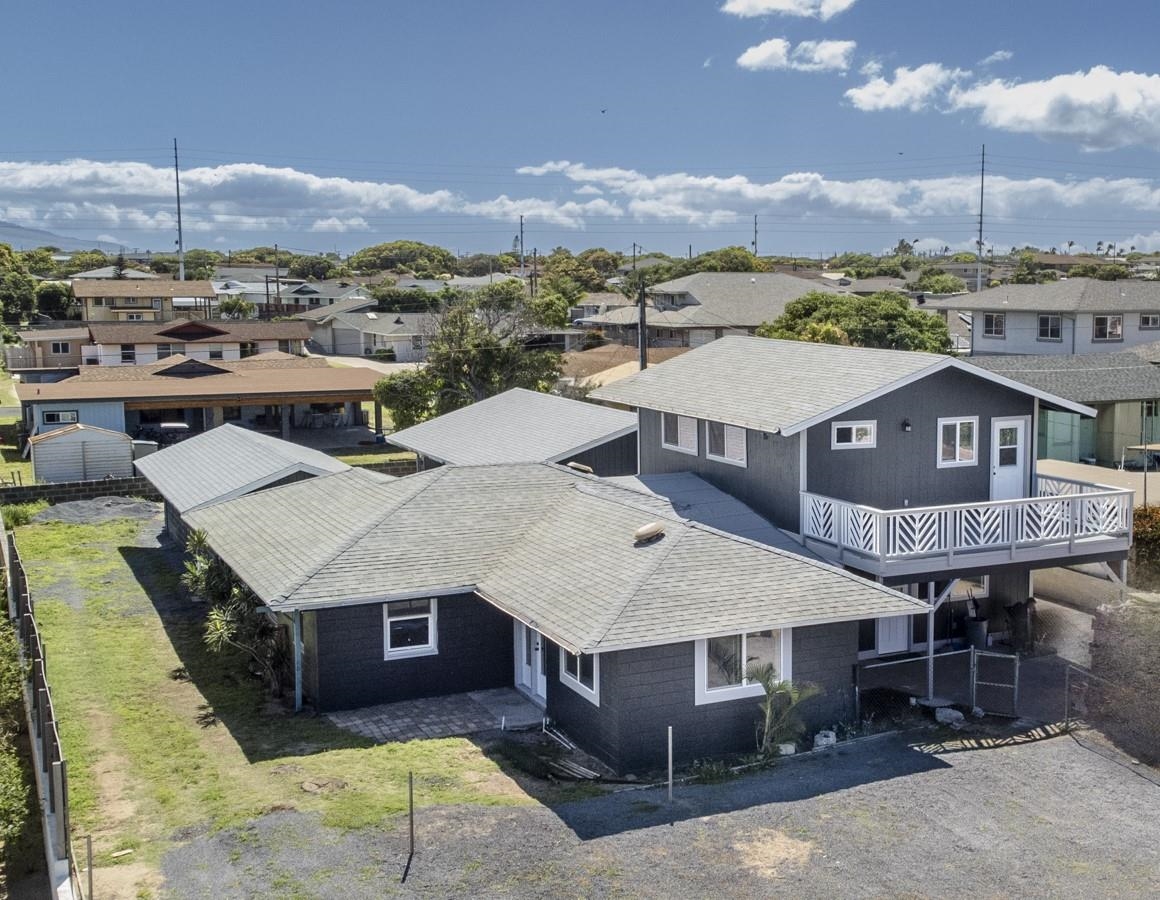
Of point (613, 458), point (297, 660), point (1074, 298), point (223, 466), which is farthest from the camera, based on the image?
point (1074, 298)

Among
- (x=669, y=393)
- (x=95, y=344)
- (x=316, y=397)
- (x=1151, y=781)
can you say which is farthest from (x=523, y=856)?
(x=95, y=344)

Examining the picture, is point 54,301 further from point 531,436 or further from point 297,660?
point 297,660

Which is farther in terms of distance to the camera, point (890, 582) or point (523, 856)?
point (890, 582)

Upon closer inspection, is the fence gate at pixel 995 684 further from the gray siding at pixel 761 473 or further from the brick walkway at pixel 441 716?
the brick walkway at pixel 441 716

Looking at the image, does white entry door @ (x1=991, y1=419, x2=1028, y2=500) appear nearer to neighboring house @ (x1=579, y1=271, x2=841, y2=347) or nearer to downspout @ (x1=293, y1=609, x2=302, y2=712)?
downspout @ (x1=293, y1=609, x2=302, y2=712)

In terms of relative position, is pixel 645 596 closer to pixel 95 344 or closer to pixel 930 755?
pixel 930 755

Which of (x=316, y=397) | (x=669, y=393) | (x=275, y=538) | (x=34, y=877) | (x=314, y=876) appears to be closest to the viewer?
(x=314, y=876)

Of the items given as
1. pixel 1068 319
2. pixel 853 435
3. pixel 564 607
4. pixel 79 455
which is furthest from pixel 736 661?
pixel 1068 319

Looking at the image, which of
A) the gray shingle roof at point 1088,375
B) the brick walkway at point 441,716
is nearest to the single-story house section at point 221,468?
the brick walkway at point 441,716
